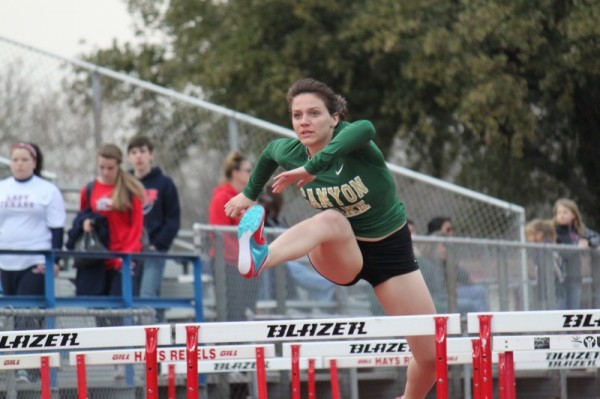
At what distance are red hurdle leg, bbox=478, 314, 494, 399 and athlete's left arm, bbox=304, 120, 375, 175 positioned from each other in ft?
3.65

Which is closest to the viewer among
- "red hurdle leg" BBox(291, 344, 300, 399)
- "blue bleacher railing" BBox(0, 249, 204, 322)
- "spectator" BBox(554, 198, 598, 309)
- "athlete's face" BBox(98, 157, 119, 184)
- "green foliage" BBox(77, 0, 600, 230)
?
"red hurdle leg" BBox(291, 344, 300, 399)

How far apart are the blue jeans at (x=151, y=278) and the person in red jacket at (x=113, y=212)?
0.19 meters

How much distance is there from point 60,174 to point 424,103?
773 centimetres

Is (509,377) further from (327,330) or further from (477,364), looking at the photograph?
(327,330)

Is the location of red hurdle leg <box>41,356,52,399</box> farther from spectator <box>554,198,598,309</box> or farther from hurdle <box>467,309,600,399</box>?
spectator <box>554,198,598,309</box>

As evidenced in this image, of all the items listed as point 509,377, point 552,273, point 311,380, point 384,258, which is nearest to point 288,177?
point 384,258

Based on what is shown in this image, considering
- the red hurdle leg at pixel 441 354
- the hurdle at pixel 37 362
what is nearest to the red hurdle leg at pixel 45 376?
the hurdle at pixel 37 362

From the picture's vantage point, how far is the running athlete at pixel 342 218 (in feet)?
21.8

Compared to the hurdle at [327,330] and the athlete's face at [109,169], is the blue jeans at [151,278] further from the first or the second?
the hurdle at [327,330]

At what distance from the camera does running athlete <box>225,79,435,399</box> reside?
665 centimetres

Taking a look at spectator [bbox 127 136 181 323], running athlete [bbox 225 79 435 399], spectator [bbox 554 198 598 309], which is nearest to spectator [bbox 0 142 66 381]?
spectator [bbox 127 136 181 323]

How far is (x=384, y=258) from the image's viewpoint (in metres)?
7.11

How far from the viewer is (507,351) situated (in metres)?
7.19

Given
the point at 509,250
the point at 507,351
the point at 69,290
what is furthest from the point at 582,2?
the point at 507,351
